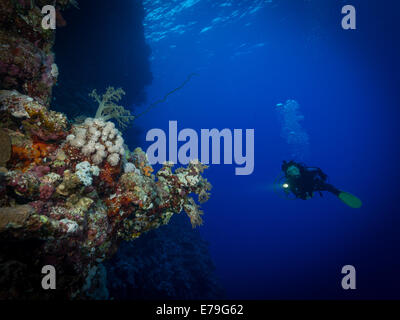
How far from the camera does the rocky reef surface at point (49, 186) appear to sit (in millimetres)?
2424

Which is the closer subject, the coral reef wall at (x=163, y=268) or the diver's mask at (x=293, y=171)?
the coral reef wall at (x=163, y=268)

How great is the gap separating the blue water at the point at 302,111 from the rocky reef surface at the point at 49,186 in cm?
1974

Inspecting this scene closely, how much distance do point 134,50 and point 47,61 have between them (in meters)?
11.6

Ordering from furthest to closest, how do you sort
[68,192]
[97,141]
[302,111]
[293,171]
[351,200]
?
[302,111], [351,200], [293,171], [97,141], [68,192]

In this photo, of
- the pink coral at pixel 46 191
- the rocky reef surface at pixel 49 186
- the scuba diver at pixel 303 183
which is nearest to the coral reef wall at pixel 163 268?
the rocky reef surface at pixel 49 186

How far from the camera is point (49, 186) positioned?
301cm

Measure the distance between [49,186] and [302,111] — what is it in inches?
3735

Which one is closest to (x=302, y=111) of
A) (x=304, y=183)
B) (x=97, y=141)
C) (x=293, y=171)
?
(x=304, y=183)

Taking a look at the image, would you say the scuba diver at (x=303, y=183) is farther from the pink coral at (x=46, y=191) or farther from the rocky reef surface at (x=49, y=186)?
the pink coral at (x=46, y=191)

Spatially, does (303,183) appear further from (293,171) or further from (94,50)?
(94,50)

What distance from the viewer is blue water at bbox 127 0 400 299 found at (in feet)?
82.1

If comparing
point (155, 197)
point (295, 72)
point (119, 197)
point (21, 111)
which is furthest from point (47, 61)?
point (295, 72)

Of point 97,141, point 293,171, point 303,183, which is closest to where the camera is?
A: point 97,141

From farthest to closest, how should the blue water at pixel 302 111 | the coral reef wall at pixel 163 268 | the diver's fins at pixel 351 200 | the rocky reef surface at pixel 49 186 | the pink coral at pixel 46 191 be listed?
the blue water at pixel 302 111
the diver's fins at pixel 351 200
the coral reef wall at pixel 163 268
the pink coral at pixel 46 191
the rocky reef surface at pixel 49 186
